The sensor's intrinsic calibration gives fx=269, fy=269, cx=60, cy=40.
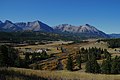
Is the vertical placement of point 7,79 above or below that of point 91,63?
above

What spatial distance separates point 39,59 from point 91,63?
75.7m

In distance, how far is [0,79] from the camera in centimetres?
1229

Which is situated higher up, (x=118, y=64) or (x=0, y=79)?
(x=0, y=79)

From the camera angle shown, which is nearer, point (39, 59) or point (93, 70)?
point (93, 70)

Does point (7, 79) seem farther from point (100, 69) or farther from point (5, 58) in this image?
point (100, 69)

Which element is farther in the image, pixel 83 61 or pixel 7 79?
pixel 83 61

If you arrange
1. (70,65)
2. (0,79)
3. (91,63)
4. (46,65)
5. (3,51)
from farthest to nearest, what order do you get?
(46,65)
(70,65)
(91,63)
(3,51)
(0,79)

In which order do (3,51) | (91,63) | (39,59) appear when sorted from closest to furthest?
(3,51) < (91,63) < (39,59)

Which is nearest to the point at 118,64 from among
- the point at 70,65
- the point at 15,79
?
the point at 70,65

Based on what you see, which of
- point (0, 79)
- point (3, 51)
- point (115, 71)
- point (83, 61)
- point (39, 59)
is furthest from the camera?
point (39, 59)

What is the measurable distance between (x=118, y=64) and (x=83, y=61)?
196 ft

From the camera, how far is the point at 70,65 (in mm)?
139625

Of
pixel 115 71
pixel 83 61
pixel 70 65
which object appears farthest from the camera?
pixel 83 61

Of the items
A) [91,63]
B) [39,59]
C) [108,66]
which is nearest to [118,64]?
[108,66]
